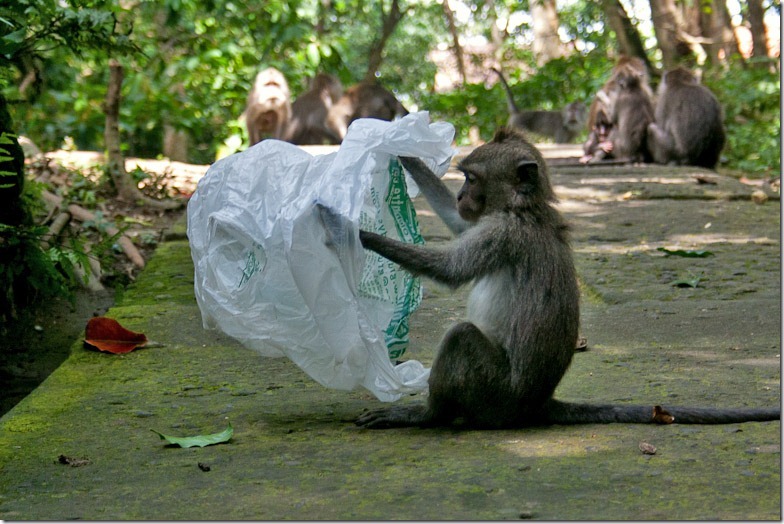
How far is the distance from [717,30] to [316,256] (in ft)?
47.8

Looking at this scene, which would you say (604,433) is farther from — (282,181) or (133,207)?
(133,207)

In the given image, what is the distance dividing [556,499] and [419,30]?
2338 cm

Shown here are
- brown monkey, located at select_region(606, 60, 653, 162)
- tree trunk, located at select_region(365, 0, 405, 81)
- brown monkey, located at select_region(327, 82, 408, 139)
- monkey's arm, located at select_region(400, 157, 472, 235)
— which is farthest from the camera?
tree trunk, located at select_region(365, 0, 405, 81)

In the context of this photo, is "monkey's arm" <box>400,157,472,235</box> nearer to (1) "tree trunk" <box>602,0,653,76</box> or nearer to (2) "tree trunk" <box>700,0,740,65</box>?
(1) "tree trunk" <box>602,0,653,76</box>

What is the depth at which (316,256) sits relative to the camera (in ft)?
10.9

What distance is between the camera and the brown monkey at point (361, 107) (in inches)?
574

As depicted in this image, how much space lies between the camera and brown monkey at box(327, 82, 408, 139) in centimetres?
1459

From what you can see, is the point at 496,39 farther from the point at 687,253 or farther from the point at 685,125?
the point at 687,253

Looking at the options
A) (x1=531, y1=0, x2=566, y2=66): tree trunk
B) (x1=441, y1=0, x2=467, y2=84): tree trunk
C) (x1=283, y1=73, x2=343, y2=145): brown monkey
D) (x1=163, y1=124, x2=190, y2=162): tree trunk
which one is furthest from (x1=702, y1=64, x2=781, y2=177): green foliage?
(x1=441, y1=0, x2=467, y2=84): tree trunk

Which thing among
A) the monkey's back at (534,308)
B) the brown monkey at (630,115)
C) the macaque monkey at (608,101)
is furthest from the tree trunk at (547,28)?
the monkey's back at (534,308)

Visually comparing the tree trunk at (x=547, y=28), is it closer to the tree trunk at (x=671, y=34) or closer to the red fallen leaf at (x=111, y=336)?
the tree trunk at (x=671, y=34)

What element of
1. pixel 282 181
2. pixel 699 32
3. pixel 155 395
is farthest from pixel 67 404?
pixel 699 32

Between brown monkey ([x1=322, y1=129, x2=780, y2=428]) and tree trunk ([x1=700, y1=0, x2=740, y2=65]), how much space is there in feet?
43.3

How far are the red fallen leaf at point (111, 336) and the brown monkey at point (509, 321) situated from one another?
59.7 inches
